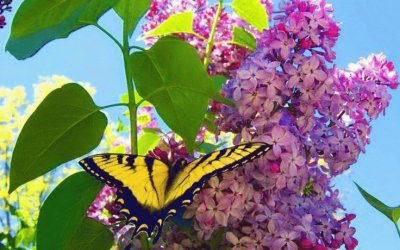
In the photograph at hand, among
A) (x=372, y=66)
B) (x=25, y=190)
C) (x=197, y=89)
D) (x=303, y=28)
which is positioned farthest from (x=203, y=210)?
(x=25, y=190)

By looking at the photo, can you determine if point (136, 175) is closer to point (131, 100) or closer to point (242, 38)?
point (131, 100)

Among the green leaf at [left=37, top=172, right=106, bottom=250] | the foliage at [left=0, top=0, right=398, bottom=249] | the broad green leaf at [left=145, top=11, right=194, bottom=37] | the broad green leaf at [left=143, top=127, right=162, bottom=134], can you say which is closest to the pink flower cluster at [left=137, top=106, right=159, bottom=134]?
the broad green leaf at [left=143, top=127, right=162, bottom=134]

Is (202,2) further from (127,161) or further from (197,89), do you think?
(127,161)

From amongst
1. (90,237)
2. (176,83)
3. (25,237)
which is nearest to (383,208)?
(176,83)

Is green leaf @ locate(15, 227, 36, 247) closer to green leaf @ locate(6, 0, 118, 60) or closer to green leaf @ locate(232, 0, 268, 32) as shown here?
green leaf @ locate(232, 0, 268, 32)

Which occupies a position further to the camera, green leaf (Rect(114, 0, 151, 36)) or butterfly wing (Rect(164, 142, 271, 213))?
green leaf (Rect(114, 0, 151, 36))
